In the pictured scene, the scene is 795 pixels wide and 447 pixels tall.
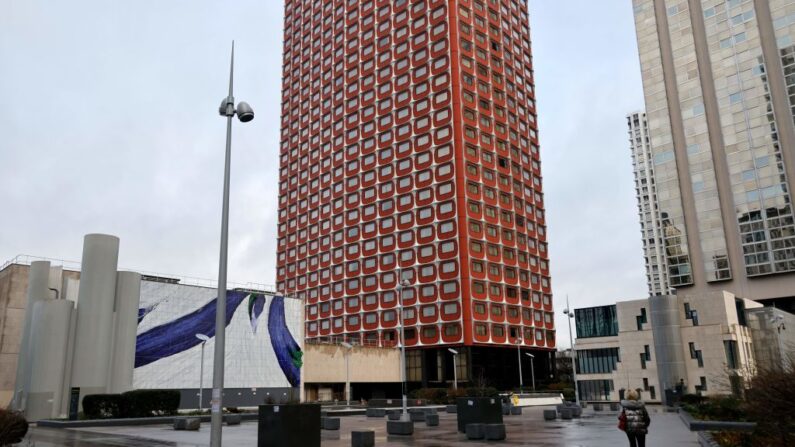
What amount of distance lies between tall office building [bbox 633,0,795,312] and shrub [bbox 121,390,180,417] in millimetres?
81670

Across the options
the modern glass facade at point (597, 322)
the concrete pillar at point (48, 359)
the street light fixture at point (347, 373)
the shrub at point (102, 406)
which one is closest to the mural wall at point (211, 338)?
the street light fixture at point (347, 373)

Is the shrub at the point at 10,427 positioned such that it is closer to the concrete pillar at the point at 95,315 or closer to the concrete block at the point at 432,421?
the concrete block at the point at 432,421

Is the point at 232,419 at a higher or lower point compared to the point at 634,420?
lower

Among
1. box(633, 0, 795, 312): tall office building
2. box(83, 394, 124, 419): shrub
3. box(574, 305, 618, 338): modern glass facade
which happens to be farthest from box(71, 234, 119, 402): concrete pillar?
box(633, 0, 795, 312): tall office building

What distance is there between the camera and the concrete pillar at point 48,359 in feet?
148

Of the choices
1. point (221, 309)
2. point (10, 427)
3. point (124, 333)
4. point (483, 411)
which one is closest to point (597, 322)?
point (124, 333)

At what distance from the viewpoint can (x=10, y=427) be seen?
18438mm

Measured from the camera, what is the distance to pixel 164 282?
2408 inches

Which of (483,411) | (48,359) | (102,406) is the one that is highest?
(48,359)

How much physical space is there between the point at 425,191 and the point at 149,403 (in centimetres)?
6040

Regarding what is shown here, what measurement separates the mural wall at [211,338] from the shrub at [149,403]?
16915mm

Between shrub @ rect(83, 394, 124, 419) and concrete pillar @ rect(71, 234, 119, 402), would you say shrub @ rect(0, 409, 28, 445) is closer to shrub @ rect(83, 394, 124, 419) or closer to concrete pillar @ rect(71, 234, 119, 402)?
shrub @ rect(83, 394, 124, 419)

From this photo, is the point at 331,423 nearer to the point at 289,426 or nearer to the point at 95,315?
the point at 289,426

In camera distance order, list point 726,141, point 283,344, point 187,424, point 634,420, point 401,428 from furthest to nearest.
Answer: point 726,141 < point 283,344 < point 187,424 < point 401,428 < point 634,420
